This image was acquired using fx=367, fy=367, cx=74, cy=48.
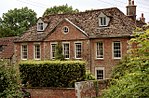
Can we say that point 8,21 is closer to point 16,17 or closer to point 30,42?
point 16,17

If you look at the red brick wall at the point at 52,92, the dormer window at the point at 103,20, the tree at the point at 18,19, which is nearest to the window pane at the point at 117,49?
the dormer window at the point at 103,20

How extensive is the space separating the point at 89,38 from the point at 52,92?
14381 mm

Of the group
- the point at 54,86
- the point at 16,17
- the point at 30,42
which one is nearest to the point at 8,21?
the point at 16,17

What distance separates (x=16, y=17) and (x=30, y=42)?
3795 centimetres

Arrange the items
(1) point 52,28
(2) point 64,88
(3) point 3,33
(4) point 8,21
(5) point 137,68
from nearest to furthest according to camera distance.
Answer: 1. (5) point 137,68
2. (2) point 64,88
3. (1) point 52,28
4. (3) point 3,33
5. (4) point 8,21

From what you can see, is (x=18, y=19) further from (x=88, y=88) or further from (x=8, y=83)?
(x=8, y=83)

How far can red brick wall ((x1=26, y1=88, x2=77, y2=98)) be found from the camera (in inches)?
1039

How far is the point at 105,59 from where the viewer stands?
4041 cm

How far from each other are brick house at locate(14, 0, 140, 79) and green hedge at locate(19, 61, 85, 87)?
11.5 m

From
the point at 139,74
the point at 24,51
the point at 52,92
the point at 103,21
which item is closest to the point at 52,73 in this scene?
the point at 52,92

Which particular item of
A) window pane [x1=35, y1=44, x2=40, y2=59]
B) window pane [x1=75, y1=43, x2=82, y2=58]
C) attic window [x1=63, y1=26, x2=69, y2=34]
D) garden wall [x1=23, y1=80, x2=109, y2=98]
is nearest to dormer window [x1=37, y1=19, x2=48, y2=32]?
window pane [x1=35, y1=44, x2=40, y2=59]

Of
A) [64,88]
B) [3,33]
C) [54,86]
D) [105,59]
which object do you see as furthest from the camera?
[3,33]

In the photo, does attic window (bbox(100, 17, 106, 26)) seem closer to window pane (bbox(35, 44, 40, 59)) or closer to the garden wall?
window pane (bbox(35, 44, 40, 59))

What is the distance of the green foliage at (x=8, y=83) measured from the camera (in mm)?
18531
